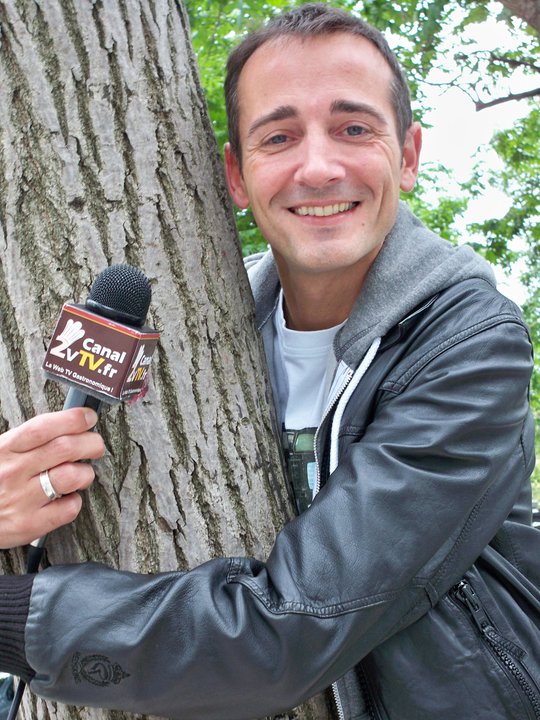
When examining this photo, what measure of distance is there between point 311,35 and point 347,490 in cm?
129

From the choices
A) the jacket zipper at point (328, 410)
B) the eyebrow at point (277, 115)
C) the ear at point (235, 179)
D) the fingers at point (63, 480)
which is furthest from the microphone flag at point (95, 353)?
the ear at point (235, 179)

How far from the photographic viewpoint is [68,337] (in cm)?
147

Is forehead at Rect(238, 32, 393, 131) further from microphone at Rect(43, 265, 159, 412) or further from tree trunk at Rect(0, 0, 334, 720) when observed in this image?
microphone at Rect(43, 265, 159, 412)

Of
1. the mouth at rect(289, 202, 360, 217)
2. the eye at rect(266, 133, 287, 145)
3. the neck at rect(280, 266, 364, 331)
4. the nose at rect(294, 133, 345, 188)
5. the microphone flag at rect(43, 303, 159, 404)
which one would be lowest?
the neck at rect(280, 266, 364, 331)

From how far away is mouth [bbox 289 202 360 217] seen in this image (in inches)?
85.5

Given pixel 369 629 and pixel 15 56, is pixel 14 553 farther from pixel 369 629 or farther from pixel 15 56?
pixel 15 56

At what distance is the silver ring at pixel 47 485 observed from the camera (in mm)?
1660

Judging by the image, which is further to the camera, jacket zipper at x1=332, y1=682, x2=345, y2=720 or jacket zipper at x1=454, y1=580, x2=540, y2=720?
jacket zipper at x1=332, y1=682, x2=345, y2=720

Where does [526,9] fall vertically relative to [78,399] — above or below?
above

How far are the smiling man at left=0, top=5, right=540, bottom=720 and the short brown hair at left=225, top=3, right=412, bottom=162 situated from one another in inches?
0.4

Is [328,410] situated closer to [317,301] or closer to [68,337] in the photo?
[317,301]

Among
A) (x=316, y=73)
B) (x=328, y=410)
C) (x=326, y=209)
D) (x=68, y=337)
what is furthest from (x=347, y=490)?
(x=316, y=73)

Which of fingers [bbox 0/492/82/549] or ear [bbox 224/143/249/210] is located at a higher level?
ear [bbox 224/143/249/210]

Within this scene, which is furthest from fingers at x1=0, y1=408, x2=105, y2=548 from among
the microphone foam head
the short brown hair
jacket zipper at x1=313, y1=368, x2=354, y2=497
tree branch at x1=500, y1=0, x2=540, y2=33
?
tree branch at x1=500, y1=0, x2=540, y2=33
